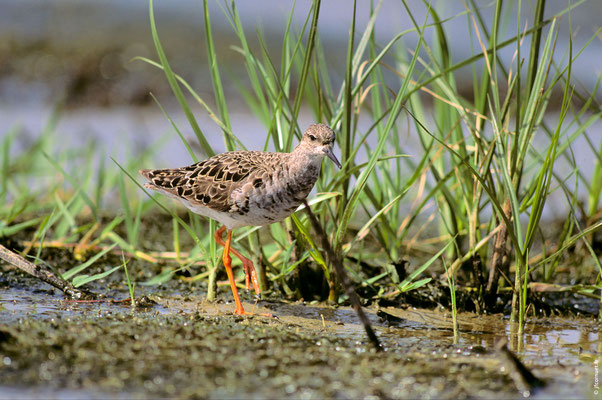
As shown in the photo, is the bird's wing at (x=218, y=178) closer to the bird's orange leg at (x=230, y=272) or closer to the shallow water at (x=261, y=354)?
the bird's orange leg at (x=230, y=272)

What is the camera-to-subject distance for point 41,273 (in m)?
4.67

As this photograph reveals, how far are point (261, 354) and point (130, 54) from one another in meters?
11.5

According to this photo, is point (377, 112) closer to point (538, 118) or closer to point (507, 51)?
point (538, 118)

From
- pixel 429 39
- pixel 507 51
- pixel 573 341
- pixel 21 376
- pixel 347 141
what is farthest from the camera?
pixel 429 39

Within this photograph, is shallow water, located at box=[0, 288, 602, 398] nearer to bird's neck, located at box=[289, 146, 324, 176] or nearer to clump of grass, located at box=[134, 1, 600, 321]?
clump of grass, located at box=[134, 1, 600, 321]

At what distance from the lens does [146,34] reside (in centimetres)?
1514

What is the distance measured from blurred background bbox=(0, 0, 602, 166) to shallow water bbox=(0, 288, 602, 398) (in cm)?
594

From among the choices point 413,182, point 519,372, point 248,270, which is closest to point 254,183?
point 248,270

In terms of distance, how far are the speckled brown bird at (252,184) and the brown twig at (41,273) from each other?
1.01 meters

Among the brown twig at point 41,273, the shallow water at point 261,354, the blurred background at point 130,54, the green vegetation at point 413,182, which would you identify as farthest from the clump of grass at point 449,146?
the blurred background at point 130,54

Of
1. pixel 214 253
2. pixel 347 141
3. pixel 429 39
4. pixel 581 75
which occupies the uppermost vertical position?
pixel 429 39

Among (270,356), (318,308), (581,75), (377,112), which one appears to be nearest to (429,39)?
(581,75)

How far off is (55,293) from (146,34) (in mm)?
11035

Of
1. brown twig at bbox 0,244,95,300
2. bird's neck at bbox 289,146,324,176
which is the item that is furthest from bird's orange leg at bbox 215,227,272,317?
brown twig at bbox 0,244,95,300
